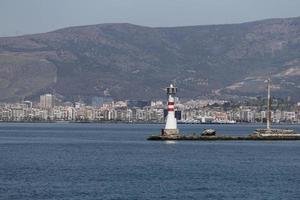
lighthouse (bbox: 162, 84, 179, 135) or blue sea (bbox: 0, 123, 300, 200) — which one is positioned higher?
lighthouse (bbox: 162, 84, 179, 135)

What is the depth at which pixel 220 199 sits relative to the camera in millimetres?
47938

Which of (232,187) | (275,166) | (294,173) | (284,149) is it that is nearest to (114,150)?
(284,149)

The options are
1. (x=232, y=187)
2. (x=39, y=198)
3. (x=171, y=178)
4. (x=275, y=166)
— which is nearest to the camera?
(x=39, y=198)

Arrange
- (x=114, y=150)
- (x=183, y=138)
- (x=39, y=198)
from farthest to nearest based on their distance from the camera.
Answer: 1. (x=183, y=138)
2. (x=114, y=150)
3. (x=39, y=198)

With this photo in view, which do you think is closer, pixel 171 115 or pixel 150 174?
pixel 150 174

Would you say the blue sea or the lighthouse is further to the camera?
the lighthouse

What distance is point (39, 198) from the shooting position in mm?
47688

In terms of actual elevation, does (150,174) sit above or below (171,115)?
below

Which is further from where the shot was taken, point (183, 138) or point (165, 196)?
point (183, 138)

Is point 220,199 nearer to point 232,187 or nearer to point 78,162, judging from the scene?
point 232,187

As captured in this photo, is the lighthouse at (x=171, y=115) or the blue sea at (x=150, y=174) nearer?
the blue sea at (x=150, y=174)

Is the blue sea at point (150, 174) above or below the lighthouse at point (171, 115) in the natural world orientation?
below

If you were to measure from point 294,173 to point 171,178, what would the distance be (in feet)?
29.2

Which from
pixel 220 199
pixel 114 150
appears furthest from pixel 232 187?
pixel 114 150
